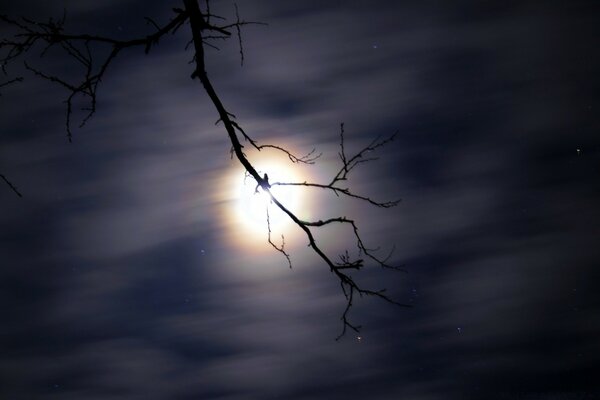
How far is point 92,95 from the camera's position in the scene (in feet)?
11.8

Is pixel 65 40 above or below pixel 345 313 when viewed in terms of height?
above

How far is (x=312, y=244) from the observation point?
3758 millimetres

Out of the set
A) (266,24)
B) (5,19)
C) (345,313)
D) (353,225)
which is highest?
(5,19)

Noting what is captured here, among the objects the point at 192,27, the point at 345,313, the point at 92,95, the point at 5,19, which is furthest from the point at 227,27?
the point at 345,313

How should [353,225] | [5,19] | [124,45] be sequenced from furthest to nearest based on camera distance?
[353,225] → [124,45] → [5,19]

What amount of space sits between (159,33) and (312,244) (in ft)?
4.77

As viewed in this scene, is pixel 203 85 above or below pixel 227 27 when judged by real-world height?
below

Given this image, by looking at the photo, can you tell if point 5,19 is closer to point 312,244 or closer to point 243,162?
point 243,162

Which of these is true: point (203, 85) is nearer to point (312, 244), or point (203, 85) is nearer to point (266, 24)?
point (266, 24)

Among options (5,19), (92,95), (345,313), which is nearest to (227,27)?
(92,95)

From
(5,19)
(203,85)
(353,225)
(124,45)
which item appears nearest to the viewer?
(5,19)

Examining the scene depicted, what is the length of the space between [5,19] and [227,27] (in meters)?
1.13

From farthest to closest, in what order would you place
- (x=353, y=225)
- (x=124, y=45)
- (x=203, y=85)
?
(x=353, y=225)
(x=203, y=85)
(x=124, y=45)

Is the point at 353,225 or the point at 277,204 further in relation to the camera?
the point at 353,225
